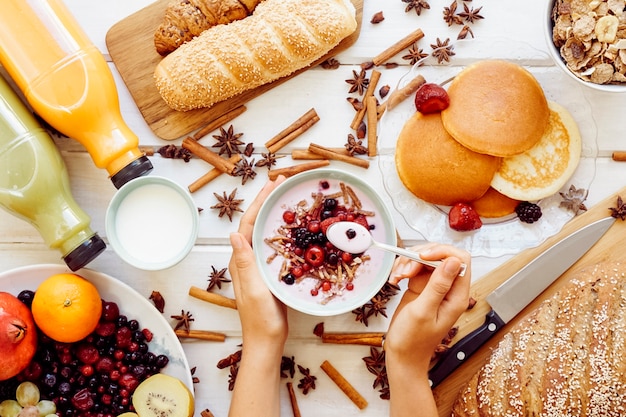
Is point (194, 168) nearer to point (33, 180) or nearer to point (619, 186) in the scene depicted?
point (33, 180)

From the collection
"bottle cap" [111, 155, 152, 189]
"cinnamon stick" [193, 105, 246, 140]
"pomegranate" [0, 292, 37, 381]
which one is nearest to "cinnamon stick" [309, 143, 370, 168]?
"cinnamon stick" [193, 105, 246, 140]

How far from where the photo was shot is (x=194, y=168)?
1.68 m

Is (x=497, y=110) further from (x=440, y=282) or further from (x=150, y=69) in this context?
(x=150, y=69)

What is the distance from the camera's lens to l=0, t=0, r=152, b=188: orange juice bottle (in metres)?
1.46

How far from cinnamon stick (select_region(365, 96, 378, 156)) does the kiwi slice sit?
83 cm

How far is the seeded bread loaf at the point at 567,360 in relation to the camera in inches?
55.8

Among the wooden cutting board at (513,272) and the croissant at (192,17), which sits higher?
the croissant at (192,17)

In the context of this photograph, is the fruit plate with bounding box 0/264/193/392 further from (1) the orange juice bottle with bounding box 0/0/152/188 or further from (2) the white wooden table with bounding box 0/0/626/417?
(1) the orange juice bottle with bounding box 0/0/152/188

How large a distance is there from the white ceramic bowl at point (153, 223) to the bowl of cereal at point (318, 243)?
191 mm

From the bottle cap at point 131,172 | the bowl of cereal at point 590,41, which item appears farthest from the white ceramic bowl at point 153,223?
the bowl of cereal at point 590,41

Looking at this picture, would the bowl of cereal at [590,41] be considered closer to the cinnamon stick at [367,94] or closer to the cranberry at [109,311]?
the cinnamon stick at [367,94]

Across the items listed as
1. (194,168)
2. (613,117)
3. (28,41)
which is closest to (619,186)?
(613,117)

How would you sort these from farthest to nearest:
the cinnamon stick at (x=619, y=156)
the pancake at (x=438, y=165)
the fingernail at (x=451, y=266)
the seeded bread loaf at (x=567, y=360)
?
Result: the cinnamon stick at (x=619, y=156)
the pancake at (x=438, y=165)
the seeded bread loaf at (x=567, y=360)
the fingernail at (x=451, y=266)

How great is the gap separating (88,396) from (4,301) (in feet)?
1.09
